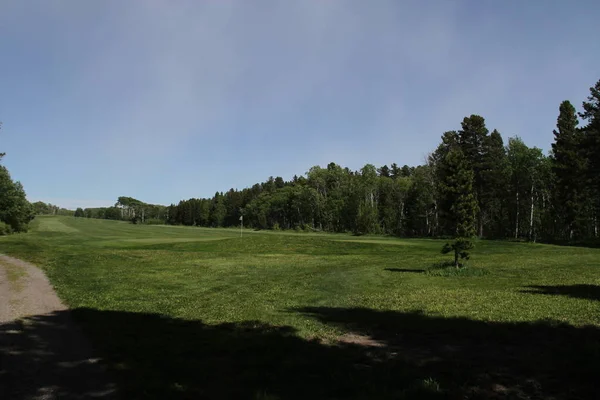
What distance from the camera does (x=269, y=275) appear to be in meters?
23.0

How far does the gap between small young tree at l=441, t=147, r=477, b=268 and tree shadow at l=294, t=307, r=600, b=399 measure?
40.2 feet

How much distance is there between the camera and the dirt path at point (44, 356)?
239 inches

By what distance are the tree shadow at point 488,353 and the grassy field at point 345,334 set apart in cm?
3

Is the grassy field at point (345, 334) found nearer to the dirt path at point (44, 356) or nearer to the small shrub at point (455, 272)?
the dirt path at point (44, 356)

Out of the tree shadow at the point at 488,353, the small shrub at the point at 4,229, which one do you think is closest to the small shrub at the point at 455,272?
the tree shadow at the point at 488,353

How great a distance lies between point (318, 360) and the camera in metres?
7.52

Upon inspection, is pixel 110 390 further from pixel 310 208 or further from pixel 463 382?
pixel 310 208

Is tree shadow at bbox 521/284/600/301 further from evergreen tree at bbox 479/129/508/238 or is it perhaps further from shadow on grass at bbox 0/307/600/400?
evergreen tree at bbox 479/129/508/238

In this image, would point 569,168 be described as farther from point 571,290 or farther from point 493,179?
point 571,290

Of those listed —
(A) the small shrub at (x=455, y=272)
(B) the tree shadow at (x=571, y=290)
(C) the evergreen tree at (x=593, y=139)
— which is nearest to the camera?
(B) the tree shadow at (x=571, y=290)

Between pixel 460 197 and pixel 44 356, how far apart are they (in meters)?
20.0

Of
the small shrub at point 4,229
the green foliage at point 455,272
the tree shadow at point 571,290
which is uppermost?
the tree shadow at point 571,290

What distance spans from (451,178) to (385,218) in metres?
78.9

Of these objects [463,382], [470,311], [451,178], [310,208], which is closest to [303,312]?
[470,311]
